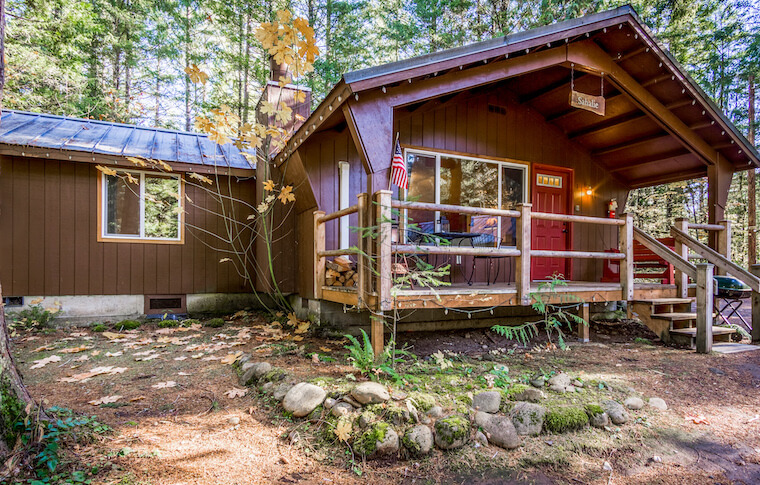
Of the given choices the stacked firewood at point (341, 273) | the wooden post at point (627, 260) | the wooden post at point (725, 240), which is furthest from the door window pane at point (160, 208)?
the wooden post at point (725, 240)

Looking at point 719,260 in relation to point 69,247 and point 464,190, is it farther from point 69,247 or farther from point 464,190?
point 69,247

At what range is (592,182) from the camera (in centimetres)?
733

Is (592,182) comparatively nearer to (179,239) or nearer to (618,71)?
(618,71)

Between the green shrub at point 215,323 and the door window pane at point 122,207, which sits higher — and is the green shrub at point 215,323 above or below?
below

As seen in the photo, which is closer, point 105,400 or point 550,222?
point 105,400

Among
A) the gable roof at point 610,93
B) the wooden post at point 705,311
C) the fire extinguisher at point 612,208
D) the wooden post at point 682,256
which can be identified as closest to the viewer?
the gable roof at point 610,93

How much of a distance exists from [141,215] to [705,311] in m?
8.23

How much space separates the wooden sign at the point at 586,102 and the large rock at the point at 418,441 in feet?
14.8

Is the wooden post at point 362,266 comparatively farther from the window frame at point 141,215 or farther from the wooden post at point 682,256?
the wooden post at point 682,256

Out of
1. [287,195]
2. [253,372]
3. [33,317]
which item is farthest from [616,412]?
[33,317]

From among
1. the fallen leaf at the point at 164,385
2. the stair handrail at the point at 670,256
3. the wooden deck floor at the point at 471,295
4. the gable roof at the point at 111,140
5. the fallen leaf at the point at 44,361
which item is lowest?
the fallen leaf at the point at 164,385

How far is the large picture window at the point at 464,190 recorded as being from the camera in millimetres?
5777

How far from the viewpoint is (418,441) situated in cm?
245

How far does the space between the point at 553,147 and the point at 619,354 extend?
3.86m
